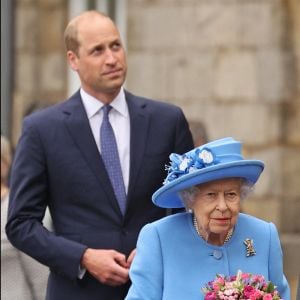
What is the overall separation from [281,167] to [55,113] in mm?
6062

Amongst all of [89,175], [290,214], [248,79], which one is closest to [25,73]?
[248,79]

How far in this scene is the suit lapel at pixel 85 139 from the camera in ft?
25.2

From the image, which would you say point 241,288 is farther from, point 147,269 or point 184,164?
point 184,164

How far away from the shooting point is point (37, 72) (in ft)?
47.4

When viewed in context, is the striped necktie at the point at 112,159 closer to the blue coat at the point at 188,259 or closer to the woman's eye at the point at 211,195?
the blue coat at the point at 188,259

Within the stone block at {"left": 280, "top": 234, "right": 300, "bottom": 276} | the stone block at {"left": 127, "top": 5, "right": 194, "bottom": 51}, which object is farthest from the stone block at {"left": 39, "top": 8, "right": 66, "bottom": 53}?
the stone block at {"left": 280, "top": 234, "right": 300, "bottom": 276}

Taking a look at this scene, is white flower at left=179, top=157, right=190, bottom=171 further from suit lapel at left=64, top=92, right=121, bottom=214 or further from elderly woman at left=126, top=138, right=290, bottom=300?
suit lapel at left=64, top=92, right=121, bottom=214

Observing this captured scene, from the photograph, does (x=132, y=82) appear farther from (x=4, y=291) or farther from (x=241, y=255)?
(x=241, y=255)

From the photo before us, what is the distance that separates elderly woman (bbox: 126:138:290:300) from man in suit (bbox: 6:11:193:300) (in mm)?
775

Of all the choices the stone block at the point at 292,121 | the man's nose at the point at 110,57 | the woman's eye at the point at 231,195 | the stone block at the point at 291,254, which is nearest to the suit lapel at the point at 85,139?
the man's nose at the point at 110,57

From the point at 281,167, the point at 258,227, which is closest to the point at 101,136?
the point at 258,227

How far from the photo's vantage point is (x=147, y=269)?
21.9 ft

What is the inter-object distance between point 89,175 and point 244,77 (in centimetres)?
622

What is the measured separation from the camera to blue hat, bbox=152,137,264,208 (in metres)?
6.62
